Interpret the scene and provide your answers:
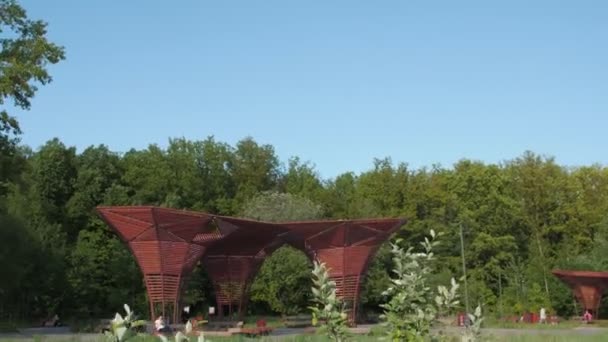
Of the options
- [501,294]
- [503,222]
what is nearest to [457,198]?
[503,222]

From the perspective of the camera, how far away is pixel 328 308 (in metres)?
4.90

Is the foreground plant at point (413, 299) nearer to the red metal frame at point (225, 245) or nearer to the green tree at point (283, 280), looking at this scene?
the red metal frame at point (225, 245)

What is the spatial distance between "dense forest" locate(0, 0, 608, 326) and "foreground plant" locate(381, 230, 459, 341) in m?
31.5

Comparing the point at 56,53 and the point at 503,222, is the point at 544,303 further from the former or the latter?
the point at 56,53

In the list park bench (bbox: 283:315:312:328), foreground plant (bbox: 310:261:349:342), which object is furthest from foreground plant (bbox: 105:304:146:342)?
park bench (bbox: 283:315:312:328)

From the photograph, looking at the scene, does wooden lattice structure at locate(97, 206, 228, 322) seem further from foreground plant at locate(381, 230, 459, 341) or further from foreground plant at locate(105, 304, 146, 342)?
foreground plant at locate(105, 304, 146, 342)

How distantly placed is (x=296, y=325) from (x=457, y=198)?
17258 mm

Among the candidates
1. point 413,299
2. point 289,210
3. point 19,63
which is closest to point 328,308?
point 413,299

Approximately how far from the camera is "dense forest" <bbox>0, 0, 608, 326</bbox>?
4016cm

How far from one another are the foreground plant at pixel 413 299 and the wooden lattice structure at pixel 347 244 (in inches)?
952

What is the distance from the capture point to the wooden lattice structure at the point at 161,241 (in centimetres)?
2502

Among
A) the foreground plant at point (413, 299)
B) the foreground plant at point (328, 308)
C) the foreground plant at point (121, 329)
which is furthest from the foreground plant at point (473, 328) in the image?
the foreground plant at point (121, 329)

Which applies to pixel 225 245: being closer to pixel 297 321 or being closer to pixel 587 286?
pixel 297 321

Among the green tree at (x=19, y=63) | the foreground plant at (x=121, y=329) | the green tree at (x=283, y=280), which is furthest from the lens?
the green tree at (x=283, y=280)
